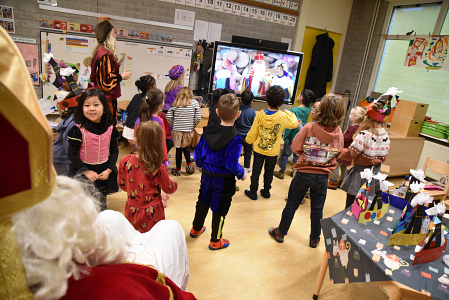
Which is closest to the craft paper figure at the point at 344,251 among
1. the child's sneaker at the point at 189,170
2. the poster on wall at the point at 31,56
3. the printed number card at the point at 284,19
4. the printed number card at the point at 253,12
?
the child's sneaker at the point at 189,170

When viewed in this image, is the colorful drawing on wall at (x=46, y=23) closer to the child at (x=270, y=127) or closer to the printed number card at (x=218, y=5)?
the printed number card at (x=218, y=5)

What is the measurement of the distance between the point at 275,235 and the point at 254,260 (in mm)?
406

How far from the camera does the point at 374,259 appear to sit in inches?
54.8

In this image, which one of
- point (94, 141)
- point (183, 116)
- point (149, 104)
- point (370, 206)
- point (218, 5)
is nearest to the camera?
point (370, 206)

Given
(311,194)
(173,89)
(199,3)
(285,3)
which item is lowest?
(311,194)

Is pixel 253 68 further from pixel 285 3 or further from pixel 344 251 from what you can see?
pixel 344 251

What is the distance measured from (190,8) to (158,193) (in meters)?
3.85

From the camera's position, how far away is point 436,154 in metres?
4.28

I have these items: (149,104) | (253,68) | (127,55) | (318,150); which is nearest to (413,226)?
(318,150)

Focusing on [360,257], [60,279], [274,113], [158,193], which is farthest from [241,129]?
[60,279]

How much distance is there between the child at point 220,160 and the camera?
2035 millimetres

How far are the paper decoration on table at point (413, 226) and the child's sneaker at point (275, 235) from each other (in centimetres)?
115

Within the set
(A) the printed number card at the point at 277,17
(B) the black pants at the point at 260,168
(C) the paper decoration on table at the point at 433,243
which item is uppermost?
(A) the printed number card at the point at 277,17

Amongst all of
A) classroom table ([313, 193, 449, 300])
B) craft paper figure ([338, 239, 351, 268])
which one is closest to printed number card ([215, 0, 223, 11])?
classroom table ([313, 193, 449, 300])
